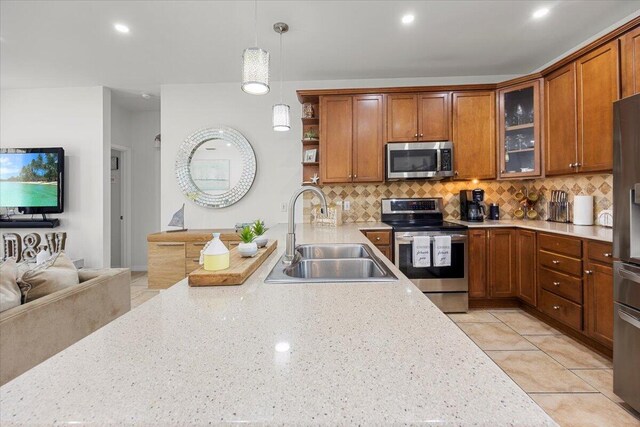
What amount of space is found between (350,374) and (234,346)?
9.6 inches

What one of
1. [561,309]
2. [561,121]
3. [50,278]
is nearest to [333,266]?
[50,278]

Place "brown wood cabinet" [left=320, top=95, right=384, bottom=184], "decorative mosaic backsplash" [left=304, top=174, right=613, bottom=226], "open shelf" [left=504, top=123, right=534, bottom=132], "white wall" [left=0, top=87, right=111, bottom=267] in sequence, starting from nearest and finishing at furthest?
"open shelf" [left=504, top=123, right=534, bottom=132]
"brown wood cabinet" [left=320, top=95, right=384, bottom=184]
"decorative mosaic backsplash" [left=304, top=174, right=613, bottom=226]
"white wall" [left=0, top=87, right=111, bottom=267]

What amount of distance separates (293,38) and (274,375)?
309 cm

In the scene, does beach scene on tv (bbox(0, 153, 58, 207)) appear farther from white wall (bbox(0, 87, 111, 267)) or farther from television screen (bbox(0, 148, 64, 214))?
white wall (bbox(0, 87, 111, 267))

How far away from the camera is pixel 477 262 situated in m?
3.15

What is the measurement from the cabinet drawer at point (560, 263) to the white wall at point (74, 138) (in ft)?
16.7

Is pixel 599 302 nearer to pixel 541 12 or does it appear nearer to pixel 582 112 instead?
pixel 582 112

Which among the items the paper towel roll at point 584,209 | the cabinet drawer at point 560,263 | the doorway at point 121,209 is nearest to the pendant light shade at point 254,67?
the cabinet drawer at point 560,263

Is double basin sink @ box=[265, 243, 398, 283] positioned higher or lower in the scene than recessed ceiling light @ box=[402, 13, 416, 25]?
lower

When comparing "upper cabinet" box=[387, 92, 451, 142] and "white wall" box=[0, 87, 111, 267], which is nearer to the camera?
"upper cabinet" box=[387, 92, 451, 142]

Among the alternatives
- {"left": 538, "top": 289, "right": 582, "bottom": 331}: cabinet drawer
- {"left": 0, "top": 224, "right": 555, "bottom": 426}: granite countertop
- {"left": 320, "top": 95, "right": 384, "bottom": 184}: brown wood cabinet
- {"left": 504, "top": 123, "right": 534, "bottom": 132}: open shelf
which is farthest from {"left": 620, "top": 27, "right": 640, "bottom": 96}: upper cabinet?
{"left": 0, "top": 224, "right": 555, "bottom": 426}: granite countertop

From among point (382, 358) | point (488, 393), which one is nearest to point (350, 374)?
point (382, 358)

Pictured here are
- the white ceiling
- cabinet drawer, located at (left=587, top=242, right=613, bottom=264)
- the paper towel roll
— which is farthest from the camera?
the paper towel roll

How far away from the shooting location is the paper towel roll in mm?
2830
